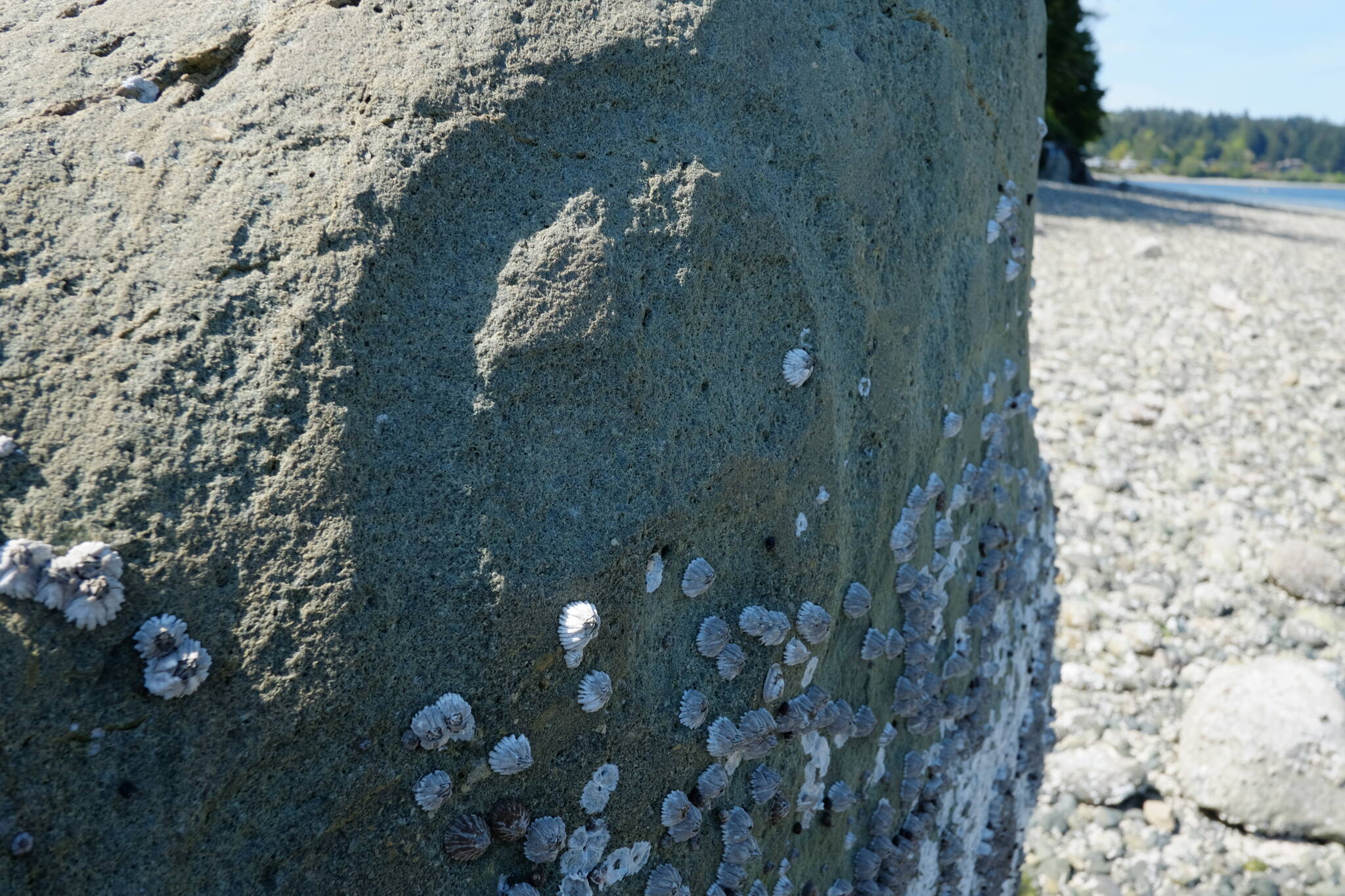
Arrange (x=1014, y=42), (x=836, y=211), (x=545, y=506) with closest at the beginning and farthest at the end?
(x=545, y=506)
(x=836, y=211)
(x=1014, y=42)

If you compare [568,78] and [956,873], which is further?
[956,873]

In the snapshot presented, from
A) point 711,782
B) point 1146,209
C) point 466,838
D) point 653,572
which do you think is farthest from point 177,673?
point 1146,209

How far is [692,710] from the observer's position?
1960 mm

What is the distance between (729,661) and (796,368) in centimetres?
65

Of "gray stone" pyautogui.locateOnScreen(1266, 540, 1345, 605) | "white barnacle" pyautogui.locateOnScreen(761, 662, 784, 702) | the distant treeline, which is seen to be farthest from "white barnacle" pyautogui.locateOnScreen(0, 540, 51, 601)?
the distant treeline

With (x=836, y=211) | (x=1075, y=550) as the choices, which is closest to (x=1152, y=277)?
(x=1075, y=550)

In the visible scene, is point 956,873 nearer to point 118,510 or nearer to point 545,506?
point 545,506

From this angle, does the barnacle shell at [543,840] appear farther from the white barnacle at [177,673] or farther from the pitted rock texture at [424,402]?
the white barnacle at [177,673]

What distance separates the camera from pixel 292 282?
1.68 m

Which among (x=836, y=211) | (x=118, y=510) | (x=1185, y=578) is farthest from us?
(x=1185, y=578)

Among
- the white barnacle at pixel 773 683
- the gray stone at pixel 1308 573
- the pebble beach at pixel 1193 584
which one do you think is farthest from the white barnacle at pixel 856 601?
the gray stone at pixel 1308 573

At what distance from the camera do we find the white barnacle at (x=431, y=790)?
5.34 ft

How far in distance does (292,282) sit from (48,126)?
520 mm

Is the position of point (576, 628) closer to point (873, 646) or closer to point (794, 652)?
point (794, 652)
